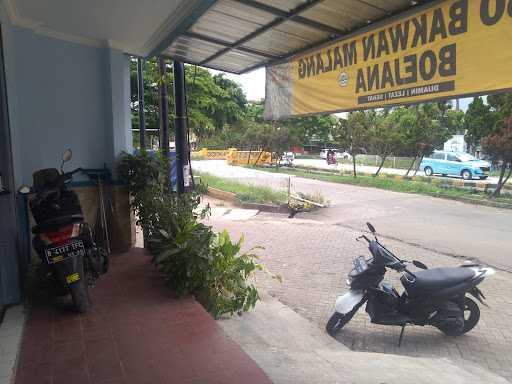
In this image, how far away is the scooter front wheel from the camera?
4.36 metres

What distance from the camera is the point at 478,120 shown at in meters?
14.9

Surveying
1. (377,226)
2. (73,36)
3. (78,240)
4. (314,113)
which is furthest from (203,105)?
(78,240)

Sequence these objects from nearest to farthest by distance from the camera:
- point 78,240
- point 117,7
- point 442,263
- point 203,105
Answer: point 78,240
point 117,7
point 442,263
point 203,105

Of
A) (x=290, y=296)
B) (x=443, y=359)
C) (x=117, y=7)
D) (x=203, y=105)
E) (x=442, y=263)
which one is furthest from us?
(x=203, y=105)

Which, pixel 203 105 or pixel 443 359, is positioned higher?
pixel 203 105

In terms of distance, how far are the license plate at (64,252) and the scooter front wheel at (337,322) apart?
2.61 metres

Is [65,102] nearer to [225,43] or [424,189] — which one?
[225,43]

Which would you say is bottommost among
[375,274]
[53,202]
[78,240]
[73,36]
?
[375,274]

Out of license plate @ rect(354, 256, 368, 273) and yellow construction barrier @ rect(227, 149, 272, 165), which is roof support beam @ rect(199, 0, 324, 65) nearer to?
license plate @ rect(354, 256, 368, 273)

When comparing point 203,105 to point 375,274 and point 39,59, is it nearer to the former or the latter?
point 39,59

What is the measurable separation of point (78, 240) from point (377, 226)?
847 centimetres

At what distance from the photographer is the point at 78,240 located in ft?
11.4

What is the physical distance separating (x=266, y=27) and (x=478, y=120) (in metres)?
13.5

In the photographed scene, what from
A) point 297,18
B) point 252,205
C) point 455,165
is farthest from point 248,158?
point 297,18
